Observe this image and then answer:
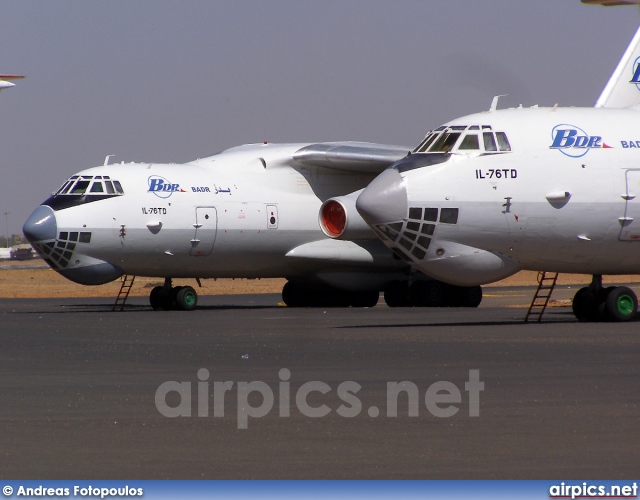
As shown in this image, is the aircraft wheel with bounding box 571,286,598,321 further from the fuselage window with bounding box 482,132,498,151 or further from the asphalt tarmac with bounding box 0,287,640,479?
the fuselage window with bounding box 482,132,498,151

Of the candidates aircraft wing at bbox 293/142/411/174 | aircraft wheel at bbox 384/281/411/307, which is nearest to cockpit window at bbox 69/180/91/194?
aircraft wing at bbox 293/142/411/174

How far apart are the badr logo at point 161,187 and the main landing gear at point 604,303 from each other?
10638mm

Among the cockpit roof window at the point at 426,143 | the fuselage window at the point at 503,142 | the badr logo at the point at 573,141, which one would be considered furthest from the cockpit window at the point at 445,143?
the badr logo at the point at 573,141

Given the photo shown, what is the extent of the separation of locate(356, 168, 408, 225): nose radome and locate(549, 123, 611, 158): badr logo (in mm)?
2732


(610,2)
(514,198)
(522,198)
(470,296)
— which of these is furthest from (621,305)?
(610,2)

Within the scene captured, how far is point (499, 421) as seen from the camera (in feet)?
30.5

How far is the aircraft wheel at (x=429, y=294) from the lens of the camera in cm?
2972

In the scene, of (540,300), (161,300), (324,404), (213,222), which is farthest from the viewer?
(540,300)

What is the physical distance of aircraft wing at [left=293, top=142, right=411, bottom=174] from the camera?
1170 inches

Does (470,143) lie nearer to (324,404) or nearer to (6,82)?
(324,404)

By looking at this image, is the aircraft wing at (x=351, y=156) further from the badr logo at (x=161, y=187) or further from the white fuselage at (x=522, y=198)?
the white fuselage at (x=522, y=198)

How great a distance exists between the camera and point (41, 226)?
27422 mm

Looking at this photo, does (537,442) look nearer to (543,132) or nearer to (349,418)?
(349,418)

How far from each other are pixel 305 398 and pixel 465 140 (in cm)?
1049
